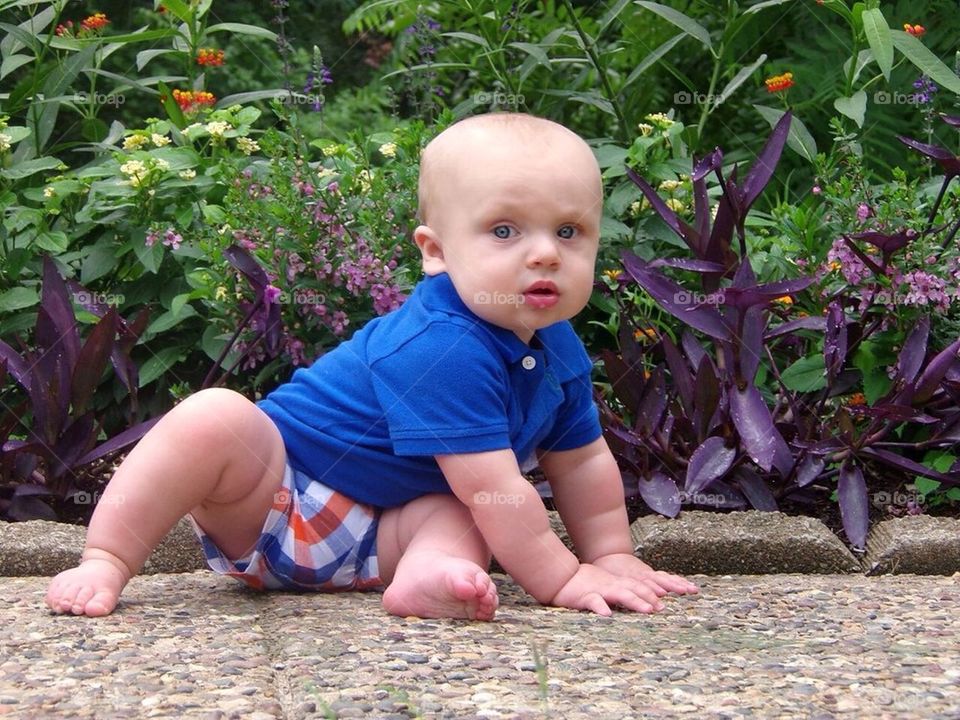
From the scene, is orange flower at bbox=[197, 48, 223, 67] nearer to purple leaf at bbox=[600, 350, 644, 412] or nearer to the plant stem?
the plant stem

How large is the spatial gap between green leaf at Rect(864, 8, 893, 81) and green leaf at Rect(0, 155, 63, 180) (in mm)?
2459

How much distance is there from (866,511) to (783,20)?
3.80 meters

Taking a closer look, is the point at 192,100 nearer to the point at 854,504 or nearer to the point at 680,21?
the point at 680,21

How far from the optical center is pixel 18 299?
3949 mm

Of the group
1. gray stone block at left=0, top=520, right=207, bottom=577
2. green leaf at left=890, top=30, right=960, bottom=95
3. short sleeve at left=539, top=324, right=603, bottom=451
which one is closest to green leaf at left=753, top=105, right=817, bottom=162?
green leaf at left=890, top=30, right=960, bottom=95

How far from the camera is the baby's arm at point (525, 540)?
266 cm

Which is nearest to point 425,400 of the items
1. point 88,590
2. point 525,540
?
point 525,540

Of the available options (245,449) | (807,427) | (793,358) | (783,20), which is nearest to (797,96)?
(783,20)

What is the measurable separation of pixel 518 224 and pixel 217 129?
5.79ft

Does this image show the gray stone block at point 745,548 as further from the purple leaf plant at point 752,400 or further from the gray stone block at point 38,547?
the gray stone block at point 38,547

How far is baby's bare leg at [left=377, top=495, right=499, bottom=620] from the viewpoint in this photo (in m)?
2.52

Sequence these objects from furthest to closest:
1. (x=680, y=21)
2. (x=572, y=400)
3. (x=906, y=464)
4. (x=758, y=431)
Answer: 1. (x=680, y=21)
2. (x=906, y=464)
3. (x=758, y=431)
4. (x=572, y=400)

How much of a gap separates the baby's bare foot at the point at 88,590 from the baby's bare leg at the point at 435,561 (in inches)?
20.3

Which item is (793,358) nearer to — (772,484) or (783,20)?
(772,484)
